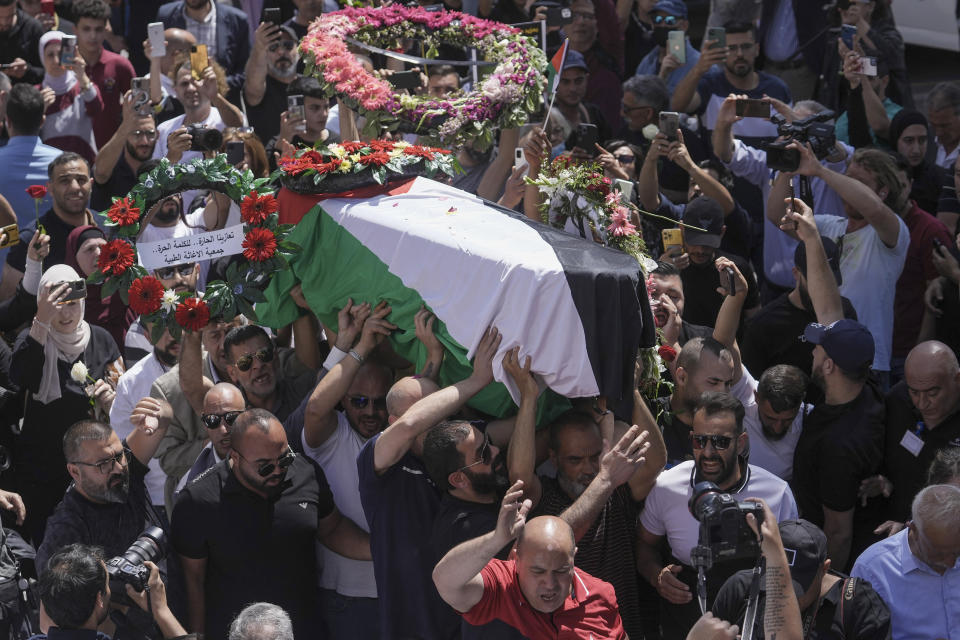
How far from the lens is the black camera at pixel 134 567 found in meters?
5.00

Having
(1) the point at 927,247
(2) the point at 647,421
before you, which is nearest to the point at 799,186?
(1) the point at 927,247

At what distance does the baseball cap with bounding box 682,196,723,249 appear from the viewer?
7.49 metres

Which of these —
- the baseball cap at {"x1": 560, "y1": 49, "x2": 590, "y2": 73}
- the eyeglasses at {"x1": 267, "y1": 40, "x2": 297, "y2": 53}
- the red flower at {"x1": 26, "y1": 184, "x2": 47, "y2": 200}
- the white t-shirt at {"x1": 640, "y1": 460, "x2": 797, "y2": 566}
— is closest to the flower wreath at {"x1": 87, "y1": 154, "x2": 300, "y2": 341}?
the red flower at {"x1": 26, "y1": 184, "x2": 47, "y2": 200}

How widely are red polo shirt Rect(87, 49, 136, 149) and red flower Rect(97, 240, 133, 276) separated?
3.96 m

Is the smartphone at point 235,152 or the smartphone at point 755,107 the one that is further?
the smartphone at point 235,152

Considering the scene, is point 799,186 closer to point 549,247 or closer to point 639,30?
point 549,247

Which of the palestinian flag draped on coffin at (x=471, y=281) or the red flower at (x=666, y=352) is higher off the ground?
the palestinian flag draped on coffin at (x=471, y=281)

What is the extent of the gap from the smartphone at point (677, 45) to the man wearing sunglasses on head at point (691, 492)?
16.4ft

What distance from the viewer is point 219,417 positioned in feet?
19.6

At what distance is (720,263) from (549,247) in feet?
4.35

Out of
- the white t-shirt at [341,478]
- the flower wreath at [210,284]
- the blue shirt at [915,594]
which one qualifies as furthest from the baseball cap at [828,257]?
the flower wreath at [210,284]

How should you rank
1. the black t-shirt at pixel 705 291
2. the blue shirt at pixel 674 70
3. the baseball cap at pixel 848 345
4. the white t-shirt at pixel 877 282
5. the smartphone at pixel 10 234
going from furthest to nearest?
the blue shirt at pixel 674 70
the black t-shirt at pixel 705 291
the white t-shirt at pixel 877 282
the smartphone at pixel 10 234
the baseball cap at pixel 848 345

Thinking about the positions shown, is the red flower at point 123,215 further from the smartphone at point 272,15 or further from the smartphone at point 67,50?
the smartphone at point 272,15

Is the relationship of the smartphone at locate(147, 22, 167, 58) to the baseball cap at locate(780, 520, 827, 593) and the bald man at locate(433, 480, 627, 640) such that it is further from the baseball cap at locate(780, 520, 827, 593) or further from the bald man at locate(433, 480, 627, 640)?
the baseball cap at locate(780, 520, 827, 593)
